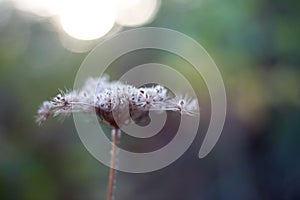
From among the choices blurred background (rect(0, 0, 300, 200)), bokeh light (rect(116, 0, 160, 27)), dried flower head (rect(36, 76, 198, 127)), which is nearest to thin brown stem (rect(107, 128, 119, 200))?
dried flower head (rect(36, 76, 198, 127))

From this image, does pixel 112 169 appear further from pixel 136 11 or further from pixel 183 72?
pixel 136 11

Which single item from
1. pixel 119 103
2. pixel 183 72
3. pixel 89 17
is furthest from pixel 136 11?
pixel 119 103

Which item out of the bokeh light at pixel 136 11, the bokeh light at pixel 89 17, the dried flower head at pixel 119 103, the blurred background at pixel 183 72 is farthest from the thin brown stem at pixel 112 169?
the bokeh light at pixel 136 11

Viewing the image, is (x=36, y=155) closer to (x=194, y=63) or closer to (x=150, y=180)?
(x=150, y=180)

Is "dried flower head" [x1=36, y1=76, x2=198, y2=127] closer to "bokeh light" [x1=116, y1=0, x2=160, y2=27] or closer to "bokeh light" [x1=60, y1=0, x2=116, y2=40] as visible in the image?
"bokeh light" [x1=60, y1=0, x2=116, y2=40]

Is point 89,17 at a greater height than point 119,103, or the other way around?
point 89,17
